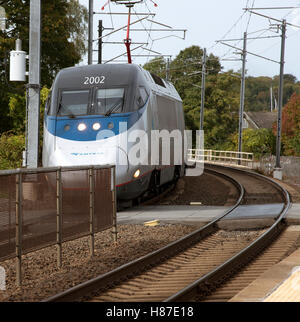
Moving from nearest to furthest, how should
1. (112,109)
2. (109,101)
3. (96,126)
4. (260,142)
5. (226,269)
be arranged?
(226,269) < (96,126) < (112,109) < (109,101) < (260,142)

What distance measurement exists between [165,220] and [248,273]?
6.37 meters

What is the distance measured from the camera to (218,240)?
1317cm

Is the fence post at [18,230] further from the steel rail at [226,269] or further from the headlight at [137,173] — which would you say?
the headlight at [137,173]

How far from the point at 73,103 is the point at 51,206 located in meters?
8.13

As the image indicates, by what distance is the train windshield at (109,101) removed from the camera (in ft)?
57.0

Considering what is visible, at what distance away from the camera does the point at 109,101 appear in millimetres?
17531

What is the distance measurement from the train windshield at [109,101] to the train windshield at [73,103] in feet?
1.10

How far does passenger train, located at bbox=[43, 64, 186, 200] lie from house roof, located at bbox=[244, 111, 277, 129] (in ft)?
235

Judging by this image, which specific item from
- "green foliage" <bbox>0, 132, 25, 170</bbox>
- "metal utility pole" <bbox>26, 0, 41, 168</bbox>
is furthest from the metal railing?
"green foliage" <bbox>0, 132, 25, 170</bbox>

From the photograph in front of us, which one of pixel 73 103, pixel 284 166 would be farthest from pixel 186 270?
pixel 284 166

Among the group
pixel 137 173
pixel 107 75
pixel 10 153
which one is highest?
pixel 107 75

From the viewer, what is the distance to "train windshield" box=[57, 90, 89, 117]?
57.5 ft

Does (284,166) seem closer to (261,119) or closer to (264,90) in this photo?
(261,119)

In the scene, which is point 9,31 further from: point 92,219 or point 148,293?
point 148,293
